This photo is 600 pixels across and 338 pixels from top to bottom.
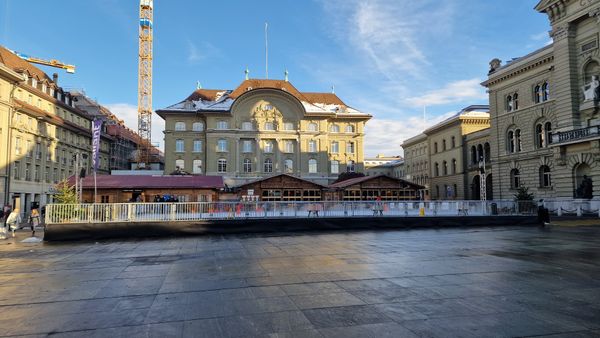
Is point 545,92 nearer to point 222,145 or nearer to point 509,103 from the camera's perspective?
point 509,103

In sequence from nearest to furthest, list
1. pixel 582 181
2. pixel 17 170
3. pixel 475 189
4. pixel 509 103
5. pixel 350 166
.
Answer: pixel 582 181
pixel 17 170
pixel 509 103
pixel 475 189
pixel 350 166

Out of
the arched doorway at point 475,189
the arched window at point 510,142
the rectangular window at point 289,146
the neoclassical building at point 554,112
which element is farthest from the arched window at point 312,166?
the arched window at point 510,142

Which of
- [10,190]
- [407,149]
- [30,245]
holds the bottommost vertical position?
[30,245]

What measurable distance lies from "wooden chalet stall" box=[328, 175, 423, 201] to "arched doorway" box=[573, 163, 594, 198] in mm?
13878

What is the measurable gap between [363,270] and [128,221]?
14.8 metres

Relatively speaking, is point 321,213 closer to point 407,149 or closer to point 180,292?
point 180,292

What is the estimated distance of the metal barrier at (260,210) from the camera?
19.5m

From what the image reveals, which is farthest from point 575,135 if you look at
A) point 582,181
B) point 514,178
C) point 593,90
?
point 514,178

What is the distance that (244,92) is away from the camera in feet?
193

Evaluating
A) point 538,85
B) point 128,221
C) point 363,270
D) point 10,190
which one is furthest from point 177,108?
point 363,270

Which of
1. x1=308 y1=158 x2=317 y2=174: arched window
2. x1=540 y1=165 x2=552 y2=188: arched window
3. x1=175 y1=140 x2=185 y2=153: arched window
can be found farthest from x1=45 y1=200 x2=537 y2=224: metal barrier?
x1=175 y1=140 x2=185 y2=153: arched window

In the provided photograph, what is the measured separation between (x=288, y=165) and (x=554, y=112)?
36874 mm

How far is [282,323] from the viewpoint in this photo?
5.76 metres

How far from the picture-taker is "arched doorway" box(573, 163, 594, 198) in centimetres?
3334
